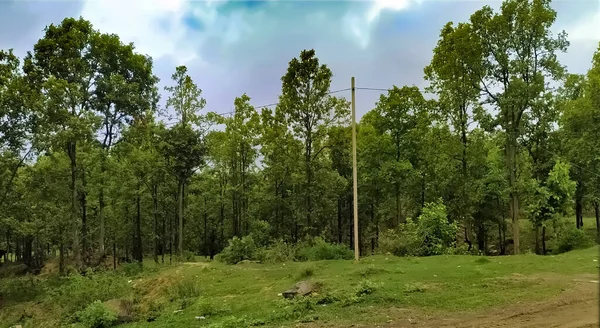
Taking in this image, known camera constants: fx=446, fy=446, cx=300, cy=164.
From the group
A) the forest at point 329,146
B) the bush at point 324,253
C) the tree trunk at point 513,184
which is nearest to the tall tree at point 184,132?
the forest at point 329,146

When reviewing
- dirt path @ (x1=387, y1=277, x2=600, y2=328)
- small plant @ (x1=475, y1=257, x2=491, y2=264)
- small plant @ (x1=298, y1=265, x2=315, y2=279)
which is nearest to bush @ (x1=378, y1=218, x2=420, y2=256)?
small plant @ (x1=475, y1=257, x2=491, y2=264)

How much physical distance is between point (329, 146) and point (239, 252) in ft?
27.7

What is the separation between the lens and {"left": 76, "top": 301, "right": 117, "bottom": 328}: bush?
12727 millimetres

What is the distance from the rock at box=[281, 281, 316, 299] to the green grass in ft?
1.08

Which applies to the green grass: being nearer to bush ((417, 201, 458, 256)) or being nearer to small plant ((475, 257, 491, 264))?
small plant ((475, 257, 491, 264))

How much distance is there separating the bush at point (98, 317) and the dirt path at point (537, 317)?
8.50 m

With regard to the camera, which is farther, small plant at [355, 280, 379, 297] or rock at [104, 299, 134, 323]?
rock at [104, 299, 134, 323]

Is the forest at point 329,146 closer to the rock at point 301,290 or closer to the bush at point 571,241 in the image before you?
the bush at point 571,241

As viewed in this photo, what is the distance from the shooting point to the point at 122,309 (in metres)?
13.7

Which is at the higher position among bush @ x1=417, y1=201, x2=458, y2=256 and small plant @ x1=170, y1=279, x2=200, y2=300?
bush @ x1=417, y1=201, x2=458, y2=256

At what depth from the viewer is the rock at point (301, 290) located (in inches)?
469

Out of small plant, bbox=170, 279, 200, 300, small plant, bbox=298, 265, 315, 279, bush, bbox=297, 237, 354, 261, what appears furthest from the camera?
bush, bbox=297, 237, 354, 261

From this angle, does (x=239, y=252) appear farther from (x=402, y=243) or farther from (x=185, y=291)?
(x=185, y=291)

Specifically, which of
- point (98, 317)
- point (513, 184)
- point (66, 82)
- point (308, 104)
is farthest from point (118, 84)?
point (513, 184)
